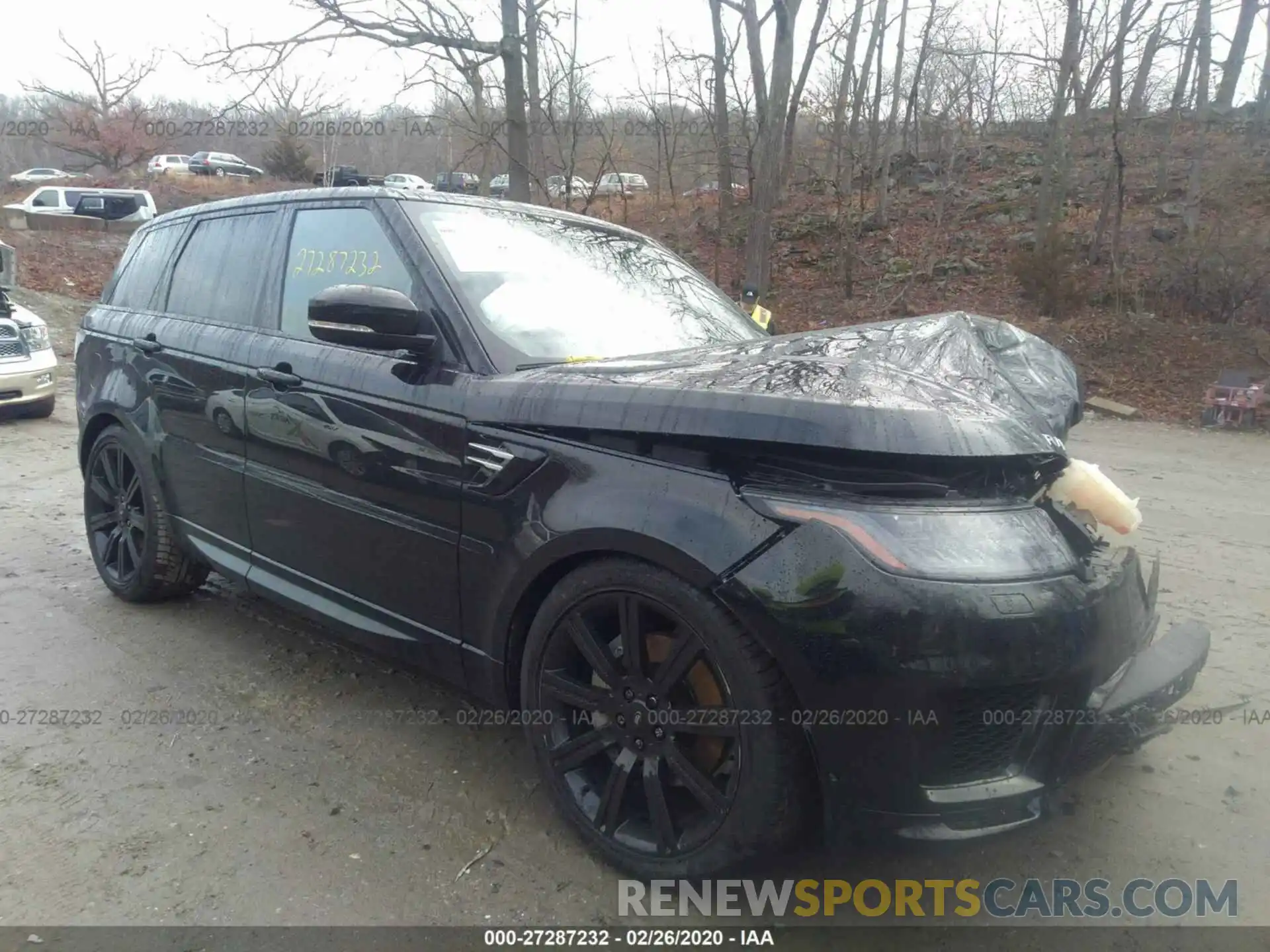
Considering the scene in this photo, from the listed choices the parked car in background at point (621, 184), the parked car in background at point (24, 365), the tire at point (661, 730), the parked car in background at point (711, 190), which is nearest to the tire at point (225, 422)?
the tire at point (661, 730)

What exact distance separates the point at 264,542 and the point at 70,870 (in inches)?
50.7

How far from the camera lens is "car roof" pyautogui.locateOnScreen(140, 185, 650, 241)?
3252 millimetres

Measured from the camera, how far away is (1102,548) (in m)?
2.29

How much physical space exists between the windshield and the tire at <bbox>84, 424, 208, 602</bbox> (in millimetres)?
1990

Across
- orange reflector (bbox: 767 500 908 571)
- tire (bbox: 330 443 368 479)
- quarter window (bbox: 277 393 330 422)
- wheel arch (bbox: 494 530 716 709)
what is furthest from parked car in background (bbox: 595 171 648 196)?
orange reflector (bbox: 767 500 908 571)

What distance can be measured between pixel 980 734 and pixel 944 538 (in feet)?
1.40

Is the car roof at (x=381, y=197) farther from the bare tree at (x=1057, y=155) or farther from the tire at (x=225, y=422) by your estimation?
the bare tree at (x=1057, y=155)

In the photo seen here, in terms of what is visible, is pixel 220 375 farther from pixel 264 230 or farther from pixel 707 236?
pixel 707 236

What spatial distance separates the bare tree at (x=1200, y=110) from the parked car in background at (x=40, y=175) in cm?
4125

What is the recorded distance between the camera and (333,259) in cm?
335

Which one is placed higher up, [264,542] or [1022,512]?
[1022,512]

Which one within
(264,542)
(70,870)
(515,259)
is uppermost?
(515,259)

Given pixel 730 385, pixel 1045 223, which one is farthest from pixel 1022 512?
pixel 1045 223

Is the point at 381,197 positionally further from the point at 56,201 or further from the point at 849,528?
the point at 56,201
